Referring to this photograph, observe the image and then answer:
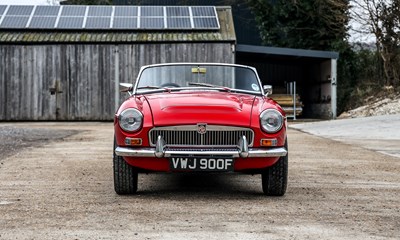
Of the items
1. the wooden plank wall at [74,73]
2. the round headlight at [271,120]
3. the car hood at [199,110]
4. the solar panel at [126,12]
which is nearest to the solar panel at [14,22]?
the wooden plank wall at [74,73]

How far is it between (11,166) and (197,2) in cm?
2779

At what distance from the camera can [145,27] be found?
87.1 feet

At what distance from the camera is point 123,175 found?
6367mm

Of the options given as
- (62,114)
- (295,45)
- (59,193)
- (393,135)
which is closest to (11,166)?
(59,193)

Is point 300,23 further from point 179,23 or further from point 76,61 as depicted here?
point 76,61

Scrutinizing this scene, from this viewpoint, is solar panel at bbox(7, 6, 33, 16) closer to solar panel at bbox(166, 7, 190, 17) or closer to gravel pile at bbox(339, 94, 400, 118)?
solar panel at bbox(166, 7, 190, 17)

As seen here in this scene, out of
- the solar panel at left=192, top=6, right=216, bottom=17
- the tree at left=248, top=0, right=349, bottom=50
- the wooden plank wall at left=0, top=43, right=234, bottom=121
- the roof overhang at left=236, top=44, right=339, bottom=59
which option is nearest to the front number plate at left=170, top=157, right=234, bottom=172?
the wooden plank wall at left=0, top=43, right=234, bottom=121

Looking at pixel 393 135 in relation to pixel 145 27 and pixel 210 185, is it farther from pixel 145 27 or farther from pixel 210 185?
pixel 145 27

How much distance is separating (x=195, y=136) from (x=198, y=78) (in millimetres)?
1782

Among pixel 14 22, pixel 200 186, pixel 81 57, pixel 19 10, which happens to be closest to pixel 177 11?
pixel 81 57

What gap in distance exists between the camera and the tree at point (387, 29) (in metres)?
Result: 27.7

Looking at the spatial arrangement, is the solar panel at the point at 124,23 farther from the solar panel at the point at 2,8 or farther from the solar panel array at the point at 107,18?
the solar panel at the point at 2,8

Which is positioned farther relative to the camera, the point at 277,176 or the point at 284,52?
the point at 284,52

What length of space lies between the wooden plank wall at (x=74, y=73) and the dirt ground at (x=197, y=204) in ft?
53.3
